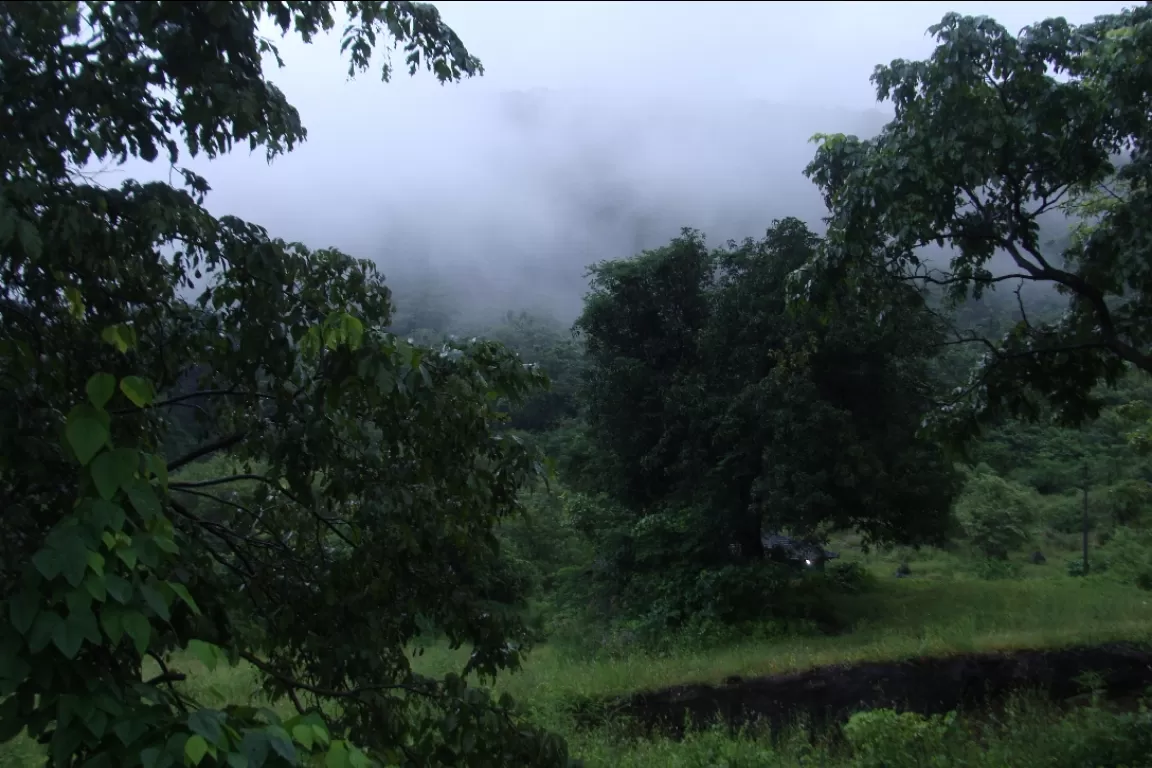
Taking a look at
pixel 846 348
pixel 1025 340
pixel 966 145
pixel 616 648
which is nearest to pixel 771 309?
pixel 846 348

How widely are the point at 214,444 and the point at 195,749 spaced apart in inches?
88.5

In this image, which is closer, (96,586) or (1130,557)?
(96,586)

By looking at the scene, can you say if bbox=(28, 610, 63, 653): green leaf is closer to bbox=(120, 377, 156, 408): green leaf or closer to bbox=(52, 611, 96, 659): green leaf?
bbox=(52, 611, 96, 659): green leaf

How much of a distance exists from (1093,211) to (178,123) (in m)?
9.39

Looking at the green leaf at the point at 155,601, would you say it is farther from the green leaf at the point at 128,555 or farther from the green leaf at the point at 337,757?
the green leaf at the point at 337,757

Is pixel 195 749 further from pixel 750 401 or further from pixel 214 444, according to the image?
pixel 750 401

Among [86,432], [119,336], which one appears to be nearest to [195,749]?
[86,432]

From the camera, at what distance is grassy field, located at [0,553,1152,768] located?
822 centimetres

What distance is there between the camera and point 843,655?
1159 centimetres

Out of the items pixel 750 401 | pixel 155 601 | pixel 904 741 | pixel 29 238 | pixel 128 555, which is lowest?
pixel 904 741

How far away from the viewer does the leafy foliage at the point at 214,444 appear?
2.04m

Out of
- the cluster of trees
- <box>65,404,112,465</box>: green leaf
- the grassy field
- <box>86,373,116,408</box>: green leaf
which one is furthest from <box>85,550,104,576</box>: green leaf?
the grassy field

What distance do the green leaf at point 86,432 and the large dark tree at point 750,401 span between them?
12.2 meters

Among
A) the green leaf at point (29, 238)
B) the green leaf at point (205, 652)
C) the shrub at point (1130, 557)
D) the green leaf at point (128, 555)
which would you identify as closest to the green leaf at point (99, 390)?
the green leaf at point (128, 555)
